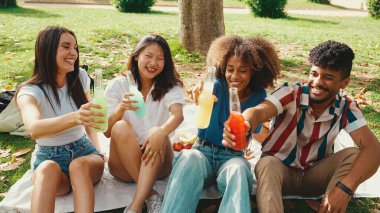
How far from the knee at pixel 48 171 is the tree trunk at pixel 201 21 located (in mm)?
4956

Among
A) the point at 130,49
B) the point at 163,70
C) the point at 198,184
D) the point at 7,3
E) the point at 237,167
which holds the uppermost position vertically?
the point at 7,3

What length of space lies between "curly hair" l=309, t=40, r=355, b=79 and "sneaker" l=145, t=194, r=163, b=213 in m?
1.54

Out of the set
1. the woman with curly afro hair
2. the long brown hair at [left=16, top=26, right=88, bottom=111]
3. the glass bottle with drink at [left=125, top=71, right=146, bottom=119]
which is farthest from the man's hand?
the long brown hair at [left=16, top=26, right=88, bottom=111]

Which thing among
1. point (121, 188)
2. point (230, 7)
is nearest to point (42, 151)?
point (121, 188)

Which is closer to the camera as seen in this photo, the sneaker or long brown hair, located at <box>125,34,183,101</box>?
the sneaker

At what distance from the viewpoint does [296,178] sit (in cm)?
304

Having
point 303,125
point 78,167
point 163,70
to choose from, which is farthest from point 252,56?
point 78,167

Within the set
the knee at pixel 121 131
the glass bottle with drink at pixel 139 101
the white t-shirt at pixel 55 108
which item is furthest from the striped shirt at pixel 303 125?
the white t-shirt at pixel 55 108

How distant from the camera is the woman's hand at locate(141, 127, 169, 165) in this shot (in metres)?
2.84

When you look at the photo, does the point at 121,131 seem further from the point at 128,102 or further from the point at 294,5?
the point at 294,5

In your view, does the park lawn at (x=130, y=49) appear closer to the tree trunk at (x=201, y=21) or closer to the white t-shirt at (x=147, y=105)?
the tree trunk at (x=201, y=21)

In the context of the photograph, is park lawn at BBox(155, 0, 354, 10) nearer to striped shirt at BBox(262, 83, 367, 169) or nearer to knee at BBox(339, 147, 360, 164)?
striped shirt at BBox(262, 83, 367, 169)

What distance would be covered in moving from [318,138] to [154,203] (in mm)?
1336

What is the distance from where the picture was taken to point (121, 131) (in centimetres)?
287
